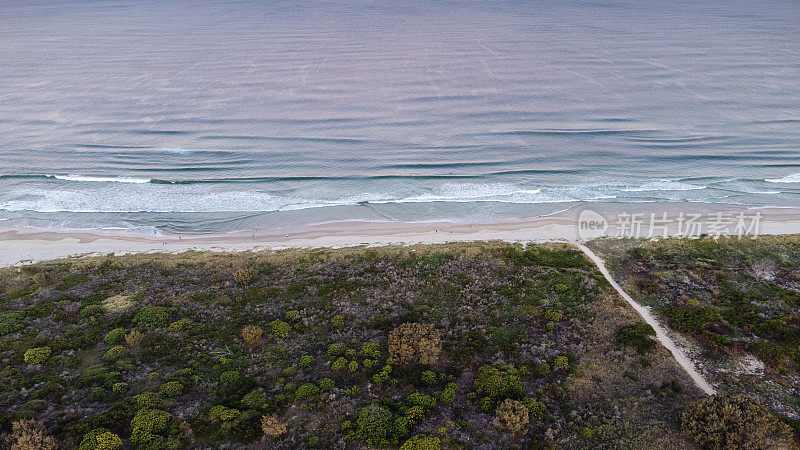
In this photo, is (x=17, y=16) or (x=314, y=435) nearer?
(x=314, y=435)

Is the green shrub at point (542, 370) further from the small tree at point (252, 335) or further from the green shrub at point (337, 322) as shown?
the small tree at point (252, 335)

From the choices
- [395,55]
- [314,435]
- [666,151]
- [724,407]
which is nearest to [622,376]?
[724,407]

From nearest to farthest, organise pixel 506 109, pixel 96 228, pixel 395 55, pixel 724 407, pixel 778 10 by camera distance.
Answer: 1. pixel 724 407
2. pixel 96 228
3. pixel 506 109
4. pixel 395 55
5. pixel 778 10

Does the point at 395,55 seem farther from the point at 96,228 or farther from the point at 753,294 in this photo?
the point at 753,294


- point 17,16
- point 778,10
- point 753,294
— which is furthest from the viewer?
point 17,16

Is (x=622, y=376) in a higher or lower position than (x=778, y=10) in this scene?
lower

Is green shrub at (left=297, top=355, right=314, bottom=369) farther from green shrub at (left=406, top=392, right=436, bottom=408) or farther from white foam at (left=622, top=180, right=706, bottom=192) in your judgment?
white foam at (left=622, top=180, right=706, bottom=192)

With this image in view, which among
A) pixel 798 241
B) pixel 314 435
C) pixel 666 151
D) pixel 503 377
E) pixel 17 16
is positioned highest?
pixel 17 16
